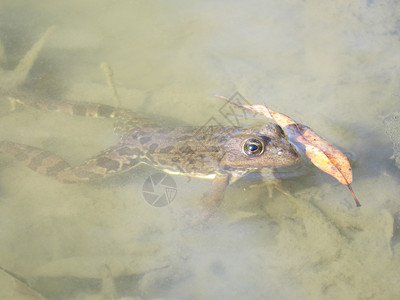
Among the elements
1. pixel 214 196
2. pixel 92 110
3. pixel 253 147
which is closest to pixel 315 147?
pixel 253 147

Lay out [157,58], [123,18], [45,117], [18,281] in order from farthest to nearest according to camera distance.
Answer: [123,18]
[157,58]
[45,117]
[18,281]

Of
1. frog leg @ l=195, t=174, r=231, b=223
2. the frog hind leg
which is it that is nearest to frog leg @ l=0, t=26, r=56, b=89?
the frog hind leg

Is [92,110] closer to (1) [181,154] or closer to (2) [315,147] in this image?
(1) [181,154]

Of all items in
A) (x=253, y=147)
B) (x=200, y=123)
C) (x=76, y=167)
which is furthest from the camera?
(x=200, y=123)

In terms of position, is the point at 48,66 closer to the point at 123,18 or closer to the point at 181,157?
the point at 123,18

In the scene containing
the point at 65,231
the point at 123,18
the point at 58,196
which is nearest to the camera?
the point at 65,231

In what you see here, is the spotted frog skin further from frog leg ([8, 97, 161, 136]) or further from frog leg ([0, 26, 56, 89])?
frog leg ([0, 26, 56, 89])

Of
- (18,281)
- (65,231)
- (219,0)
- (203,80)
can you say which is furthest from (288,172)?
(219,0)
